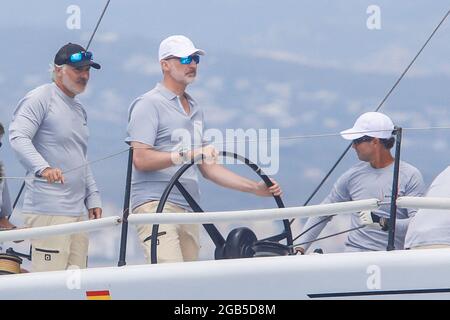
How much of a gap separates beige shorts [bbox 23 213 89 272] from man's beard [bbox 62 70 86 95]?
0.37 m

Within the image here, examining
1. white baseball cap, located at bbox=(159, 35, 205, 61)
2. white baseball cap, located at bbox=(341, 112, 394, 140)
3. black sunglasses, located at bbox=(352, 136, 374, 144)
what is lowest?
black sunglasses, located at bbox=(352, 136, 374, 144)

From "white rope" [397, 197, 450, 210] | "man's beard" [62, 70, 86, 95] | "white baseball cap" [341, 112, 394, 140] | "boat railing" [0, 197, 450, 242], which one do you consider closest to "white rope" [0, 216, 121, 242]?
"boat railing" [0, 197, 450, 242]

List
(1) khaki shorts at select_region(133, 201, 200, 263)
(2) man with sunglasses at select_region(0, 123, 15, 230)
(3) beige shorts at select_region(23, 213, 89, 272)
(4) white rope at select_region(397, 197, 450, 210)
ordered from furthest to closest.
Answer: (2) man with sunglasses at select_region(0, 123, 15, 230) < (3) beige shorts at select_region(23, 213, 89, 272) < (1) khaki shorts at select_region(133, 201, 200, 263) < (4) white rope at select_region(397, 197, 450, 210)

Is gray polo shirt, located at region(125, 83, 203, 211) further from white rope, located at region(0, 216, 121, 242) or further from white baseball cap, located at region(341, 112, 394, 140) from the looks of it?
white baseball cap, located at region(341, 112, 394, 140)

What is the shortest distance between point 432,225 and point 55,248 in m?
1.09

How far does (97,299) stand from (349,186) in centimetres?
79

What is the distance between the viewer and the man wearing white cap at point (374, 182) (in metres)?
4.02

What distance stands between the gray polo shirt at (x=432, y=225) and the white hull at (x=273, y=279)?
0.06 meters

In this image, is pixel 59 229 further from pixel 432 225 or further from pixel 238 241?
pixel 432 225

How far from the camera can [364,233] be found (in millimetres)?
4098

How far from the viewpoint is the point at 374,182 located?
13.5 feet

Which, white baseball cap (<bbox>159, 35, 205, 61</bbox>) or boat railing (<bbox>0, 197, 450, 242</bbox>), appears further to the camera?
white baseball cap (<bbox>159, 35, 205, 61</bbox>)

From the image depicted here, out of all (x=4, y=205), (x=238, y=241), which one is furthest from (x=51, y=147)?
(x=238, y=241)

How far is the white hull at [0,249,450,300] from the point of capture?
3896mm
